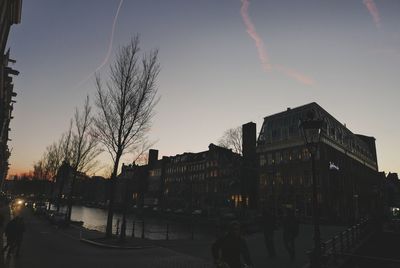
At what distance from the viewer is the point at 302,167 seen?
5359 cm

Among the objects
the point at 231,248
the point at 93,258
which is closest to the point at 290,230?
the point at 231,248

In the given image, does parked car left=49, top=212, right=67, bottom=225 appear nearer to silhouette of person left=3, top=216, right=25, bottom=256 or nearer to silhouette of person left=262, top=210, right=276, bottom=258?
silhouette of person left=3, top=216, right=25, bottom=256

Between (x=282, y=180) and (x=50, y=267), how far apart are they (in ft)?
165

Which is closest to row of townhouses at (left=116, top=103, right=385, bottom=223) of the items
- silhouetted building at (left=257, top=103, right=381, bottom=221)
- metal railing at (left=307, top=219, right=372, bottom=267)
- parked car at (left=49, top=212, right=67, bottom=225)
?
silhouetted building at (left=257, top=103, right=381, bottom=221)

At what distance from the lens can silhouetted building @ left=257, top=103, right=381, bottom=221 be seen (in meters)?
52.0

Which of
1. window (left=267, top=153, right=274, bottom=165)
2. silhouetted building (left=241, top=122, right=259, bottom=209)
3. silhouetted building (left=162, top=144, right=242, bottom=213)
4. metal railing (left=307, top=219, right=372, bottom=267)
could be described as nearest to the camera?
metal railing (left=307, top=219, right=372, bottom=267)

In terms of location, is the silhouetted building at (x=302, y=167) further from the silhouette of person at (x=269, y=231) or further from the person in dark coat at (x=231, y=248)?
the person in dark coat at (x=231, y=248)

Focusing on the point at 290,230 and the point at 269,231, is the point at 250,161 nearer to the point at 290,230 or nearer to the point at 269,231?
the point at 269,231

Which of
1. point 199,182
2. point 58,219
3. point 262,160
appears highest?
point 262,160

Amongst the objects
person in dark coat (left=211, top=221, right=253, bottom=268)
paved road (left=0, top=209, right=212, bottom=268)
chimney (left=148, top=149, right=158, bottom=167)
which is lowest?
paved road (left=0, top=209, right=212, bottom=268)

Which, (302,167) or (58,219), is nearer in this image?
(58,219)

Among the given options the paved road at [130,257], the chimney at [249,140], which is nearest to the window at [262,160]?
the chimney at [249,140]

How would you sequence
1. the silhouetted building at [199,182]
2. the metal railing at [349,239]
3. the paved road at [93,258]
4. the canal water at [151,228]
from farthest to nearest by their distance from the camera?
1. the silhouetted building at [199,182]
2. the canal water at [151,228]
3. the metal railing at [349,239]
4. the paved road at [93,258]

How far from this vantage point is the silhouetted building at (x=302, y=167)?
52031mm
